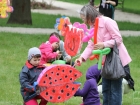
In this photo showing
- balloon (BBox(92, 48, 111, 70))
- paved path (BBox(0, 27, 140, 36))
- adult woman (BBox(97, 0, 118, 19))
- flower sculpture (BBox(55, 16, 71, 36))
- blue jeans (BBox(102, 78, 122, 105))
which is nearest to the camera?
balloon (BBox(92, 48, 111, 70))

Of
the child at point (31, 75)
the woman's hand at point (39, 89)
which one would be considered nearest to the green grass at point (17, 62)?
the child at point (31, 75)

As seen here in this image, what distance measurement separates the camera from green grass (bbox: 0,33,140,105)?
7.12 meters

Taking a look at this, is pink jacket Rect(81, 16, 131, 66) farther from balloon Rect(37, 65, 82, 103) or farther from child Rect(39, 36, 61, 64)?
child Rect(39, 36, 61, 64)

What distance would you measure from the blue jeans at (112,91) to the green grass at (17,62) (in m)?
→ 1.24

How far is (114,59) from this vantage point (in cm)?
542

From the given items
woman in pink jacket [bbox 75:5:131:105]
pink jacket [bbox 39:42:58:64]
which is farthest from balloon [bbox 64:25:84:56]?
pink jacket [bbox 39:42:58:64]

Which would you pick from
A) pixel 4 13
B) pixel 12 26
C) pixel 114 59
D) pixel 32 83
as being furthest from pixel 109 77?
pixel 12 26

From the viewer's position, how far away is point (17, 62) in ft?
31.8

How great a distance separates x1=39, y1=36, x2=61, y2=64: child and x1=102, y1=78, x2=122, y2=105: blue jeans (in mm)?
1630

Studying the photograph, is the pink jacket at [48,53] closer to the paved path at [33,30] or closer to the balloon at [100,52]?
the balloon at [100,52]

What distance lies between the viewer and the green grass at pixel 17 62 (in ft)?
23.4

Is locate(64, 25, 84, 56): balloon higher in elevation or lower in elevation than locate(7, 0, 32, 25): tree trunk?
higher

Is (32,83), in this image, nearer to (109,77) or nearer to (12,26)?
(109,77)

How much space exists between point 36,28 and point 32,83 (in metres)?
9.57
